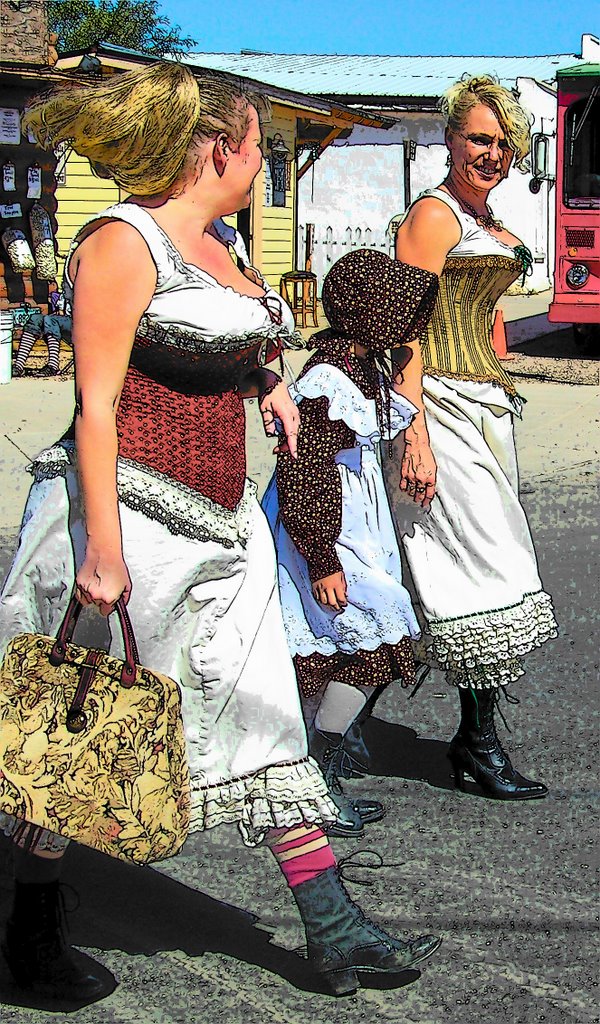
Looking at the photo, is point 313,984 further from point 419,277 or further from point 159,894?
point 419,277

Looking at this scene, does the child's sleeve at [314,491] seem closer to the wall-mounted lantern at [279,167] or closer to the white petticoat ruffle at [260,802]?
the white petticoat ruffle at [260,802]

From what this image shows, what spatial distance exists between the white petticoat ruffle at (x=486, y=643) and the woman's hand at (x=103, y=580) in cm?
149

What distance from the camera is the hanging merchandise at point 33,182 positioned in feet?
52.5

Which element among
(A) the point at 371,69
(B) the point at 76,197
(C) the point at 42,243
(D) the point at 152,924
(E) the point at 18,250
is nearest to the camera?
(D) the point at 152,924

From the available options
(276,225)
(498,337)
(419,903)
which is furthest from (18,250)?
(419,903)

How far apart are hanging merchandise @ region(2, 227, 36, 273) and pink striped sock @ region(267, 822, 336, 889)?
13.5 m

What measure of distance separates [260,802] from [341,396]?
1.17m

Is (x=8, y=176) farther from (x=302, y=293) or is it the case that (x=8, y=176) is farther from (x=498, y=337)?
(x=498, y=337)

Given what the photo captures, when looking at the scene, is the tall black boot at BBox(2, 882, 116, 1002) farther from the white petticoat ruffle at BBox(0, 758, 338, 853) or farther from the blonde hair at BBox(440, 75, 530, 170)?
the blonde hair at BBox(440, 75, 530, 170)

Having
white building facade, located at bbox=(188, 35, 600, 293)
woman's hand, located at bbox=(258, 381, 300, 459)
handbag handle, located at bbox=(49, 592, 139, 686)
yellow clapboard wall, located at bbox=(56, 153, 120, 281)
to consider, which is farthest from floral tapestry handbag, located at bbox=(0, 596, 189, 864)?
white building facade, located at bbox=(188, 35, 600, 293)

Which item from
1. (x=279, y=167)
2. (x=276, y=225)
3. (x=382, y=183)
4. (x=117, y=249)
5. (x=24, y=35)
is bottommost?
(x=117, y=249)

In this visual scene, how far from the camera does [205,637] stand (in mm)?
2861

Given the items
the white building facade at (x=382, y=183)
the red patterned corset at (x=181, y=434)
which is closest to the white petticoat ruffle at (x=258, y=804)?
the red patterned corset at (x=181, y=434)

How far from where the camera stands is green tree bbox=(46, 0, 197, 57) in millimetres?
56344
